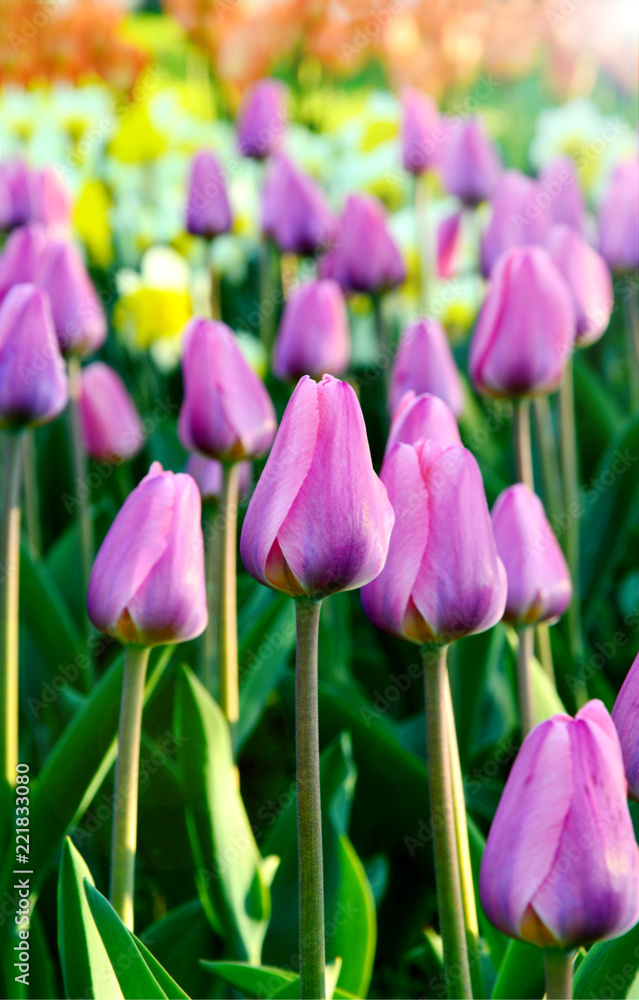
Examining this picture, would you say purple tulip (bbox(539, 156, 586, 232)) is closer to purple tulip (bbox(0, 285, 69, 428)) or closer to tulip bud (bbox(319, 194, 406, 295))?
tulip bud (bbox(319, 194, 406, 295))

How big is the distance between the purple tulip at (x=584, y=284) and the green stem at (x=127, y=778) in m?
0.88

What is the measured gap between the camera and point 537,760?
1.75 feet

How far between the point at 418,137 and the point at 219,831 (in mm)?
1580

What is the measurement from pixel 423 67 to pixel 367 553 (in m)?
3.65

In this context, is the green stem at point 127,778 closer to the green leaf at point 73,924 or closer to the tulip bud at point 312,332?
the green leaf at point 73,924

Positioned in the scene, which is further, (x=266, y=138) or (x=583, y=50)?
(x=583, y=50)

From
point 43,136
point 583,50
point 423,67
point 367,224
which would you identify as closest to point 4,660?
point 367,224

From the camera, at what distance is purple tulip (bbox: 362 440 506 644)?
2.12 ft

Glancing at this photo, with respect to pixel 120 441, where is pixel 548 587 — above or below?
below

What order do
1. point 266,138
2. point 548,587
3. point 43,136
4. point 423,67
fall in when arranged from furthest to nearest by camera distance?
point 423,67, point 43,136, point 266,138, point 548,587

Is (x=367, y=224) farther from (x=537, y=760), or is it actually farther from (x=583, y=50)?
(x=583, y=50)

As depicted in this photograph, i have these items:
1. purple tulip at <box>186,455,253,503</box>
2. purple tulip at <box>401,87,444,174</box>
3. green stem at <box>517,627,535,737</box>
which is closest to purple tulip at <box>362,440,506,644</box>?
green stem at <box>517,627,535,737</box>

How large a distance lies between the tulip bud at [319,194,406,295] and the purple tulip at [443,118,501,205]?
1.29ft

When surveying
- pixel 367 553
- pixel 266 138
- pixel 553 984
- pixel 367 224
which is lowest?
pixel 553 984
